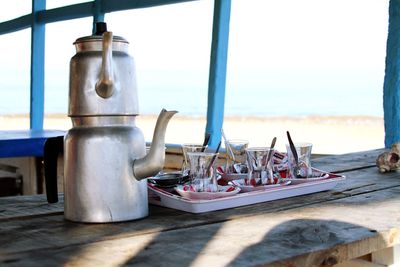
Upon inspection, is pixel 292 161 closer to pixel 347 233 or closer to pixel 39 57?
pixel 347 233

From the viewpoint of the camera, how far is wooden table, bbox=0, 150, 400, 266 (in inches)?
33.6

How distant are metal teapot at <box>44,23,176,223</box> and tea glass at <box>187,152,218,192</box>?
0.16 m

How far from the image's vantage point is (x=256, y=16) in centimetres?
2677

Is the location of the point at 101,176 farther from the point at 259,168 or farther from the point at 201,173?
the point at 259,168

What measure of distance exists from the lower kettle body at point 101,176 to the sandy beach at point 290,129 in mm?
14642

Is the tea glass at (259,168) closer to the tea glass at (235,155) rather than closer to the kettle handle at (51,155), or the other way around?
the tea glass at (235,155)

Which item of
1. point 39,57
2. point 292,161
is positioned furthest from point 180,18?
point 292,161

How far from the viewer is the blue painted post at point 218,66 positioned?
3.42 m

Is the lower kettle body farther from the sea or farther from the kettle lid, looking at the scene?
the sea

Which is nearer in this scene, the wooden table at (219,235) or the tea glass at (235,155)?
the wooden table at (219,235)

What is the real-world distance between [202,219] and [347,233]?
0.29 m

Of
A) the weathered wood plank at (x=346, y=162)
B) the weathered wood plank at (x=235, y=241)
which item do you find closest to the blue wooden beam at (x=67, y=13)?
the weathered wood plank at (x=346, y=162)

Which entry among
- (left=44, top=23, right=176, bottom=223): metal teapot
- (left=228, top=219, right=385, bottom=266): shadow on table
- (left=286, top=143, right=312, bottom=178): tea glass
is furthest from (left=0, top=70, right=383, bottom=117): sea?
(left=228, top=219, right=385, bottom=266): shadow on table

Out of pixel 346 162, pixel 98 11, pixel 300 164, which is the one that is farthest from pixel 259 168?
pixel 98 11
